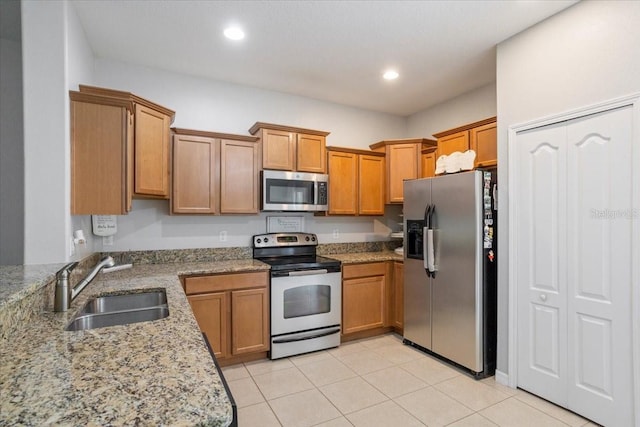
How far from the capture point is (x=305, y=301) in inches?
127

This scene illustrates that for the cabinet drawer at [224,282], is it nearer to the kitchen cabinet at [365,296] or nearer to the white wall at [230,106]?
the kitchen cabinet at [365,296]

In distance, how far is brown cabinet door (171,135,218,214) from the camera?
9.83 feet

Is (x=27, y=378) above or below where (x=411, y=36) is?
below

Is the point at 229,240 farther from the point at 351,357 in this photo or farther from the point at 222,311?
the point at 351,357

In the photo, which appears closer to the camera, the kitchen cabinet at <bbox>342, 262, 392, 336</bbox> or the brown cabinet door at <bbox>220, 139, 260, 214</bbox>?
the brown cabinet door at <bbox>220, 139, 260, 214</bbox>

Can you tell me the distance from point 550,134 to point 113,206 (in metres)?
3.06

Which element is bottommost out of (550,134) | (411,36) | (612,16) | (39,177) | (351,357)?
(351,357)

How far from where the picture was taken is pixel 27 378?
92 centimetres

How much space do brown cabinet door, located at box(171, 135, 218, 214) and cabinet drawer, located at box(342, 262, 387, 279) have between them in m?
1.49

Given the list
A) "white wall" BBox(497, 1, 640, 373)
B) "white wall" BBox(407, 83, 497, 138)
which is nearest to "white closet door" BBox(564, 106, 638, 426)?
"white wall" BBox(497, 1, 640, 373)

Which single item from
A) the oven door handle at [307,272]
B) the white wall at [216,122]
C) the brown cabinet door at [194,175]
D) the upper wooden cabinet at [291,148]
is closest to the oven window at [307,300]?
the oven door handle at [307,272]

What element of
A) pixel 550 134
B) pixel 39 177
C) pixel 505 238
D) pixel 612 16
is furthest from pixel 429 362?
pixel 39 177

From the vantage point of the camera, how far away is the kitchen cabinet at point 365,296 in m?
3.47

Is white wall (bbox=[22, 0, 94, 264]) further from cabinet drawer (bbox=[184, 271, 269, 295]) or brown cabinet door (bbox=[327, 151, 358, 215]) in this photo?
brown cabinet door (bbox=[327, 151, 358, 215])
